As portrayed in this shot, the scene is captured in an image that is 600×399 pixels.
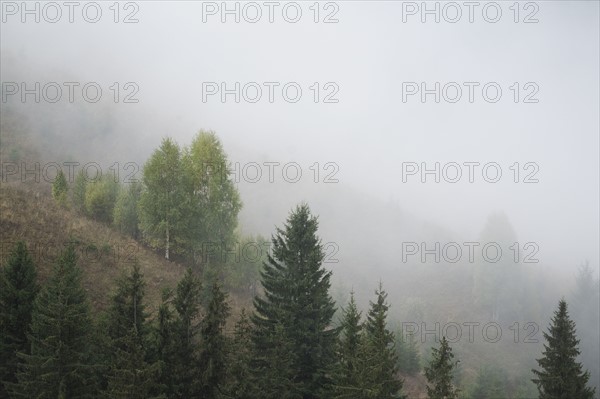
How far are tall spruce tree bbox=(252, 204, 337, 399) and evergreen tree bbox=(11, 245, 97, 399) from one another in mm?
8498

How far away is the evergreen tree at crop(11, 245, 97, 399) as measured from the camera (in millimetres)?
15930

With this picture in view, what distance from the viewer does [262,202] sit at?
10369 centimetres

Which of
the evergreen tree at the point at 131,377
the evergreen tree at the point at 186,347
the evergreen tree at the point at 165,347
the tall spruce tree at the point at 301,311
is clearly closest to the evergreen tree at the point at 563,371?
the tall spruce tree at the point at 301,311

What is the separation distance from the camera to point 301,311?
22.8 m

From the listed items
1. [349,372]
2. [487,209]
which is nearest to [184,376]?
[349,372]

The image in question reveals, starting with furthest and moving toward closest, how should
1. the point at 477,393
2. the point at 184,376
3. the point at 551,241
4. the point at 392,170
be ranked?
the point at 392,170
the point at 551,241
the point at 477,393
the point at 184,376

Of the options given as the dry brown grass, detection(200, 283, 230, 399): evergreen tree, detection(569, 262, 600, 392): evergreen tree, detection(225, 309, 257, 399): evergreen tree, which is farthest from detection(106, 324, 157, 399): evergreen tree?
detection(569, 262, 600, 392): evergreen tree

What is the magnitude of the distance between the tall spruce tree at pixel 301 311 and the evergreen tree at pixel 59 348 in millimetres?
8498

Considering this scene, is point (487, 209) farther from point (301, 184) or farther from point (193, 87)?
point (193, 87)

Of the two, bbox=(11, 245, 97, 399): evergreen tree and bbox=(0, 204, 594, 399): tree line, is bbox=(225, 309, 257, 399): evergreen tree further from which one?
bbox=(11, 245, 97, 399): evergreen tree

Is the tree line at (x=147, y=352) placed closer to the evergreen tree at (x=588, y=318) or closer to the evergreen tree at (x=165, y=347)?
the evergreen tree at (x=165, y=347)

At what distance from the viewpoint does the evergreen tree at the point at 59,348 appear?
52.3 feet

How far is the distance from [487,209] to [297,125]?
307 feet

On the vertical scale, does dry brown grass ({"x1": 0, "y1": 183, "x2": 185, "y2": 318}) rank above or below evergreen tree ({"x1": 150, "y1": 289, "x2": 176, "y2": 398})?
above
